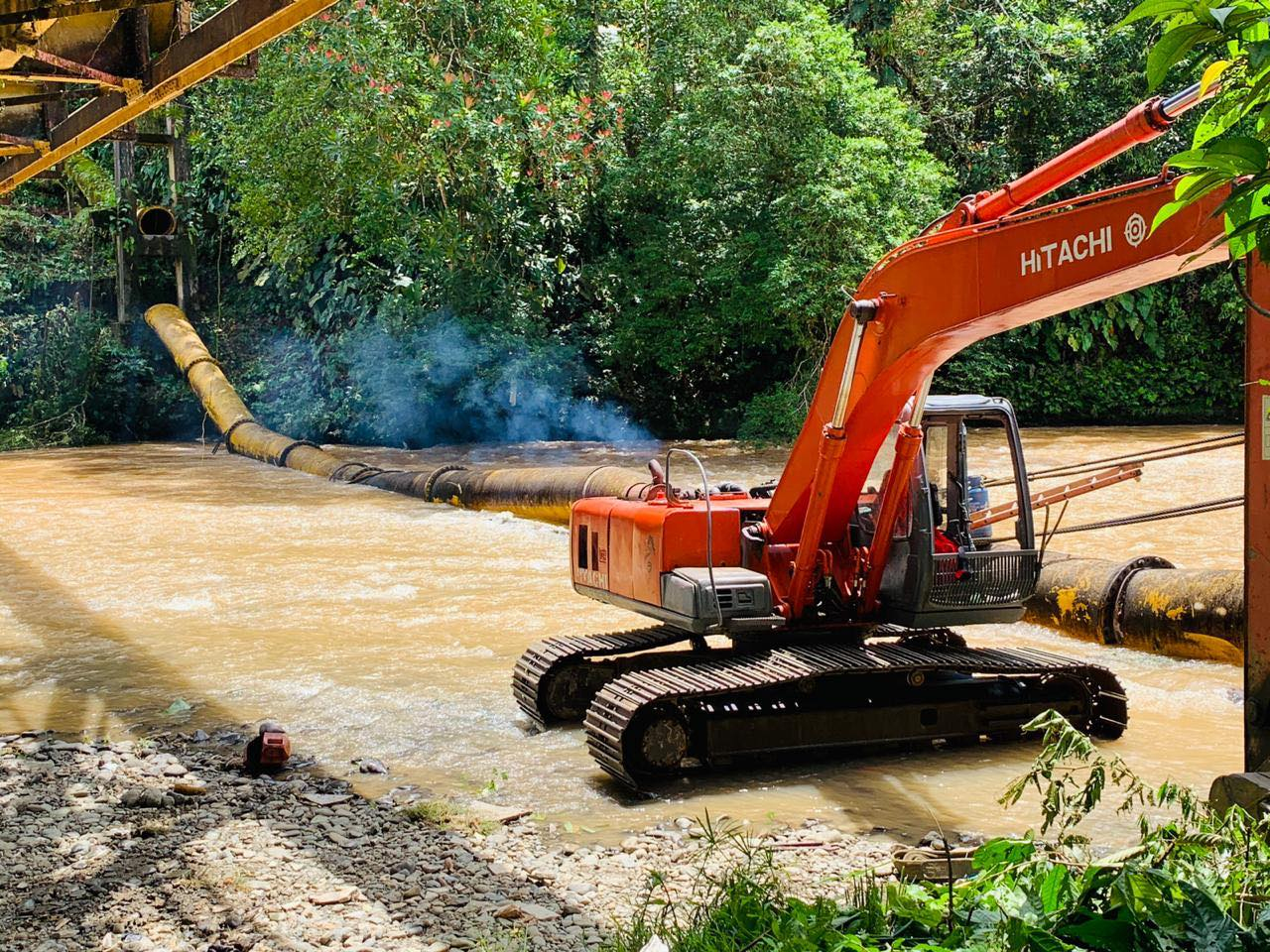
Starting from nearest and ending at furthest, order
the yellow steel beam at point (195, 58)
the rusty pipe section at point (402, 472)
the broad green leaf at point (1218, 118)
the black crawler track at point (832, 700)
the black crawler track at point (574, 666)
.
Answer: the broad green leaf at point (1218, 118) → the yellow steel beam at point (195, 58) → the black crawler track at point (832, 700) → the black crawler track at point (574, 666) → the rusty pipe section at point (402, 472)

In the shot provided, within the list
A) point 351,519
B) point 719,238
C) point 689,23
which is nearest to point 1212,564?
point 351,519

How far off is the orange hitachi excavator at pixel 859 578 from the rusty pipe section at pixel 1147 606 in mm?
2127

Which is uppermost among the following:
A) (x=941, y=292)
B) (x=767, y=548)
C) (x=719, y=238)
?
(x=719, y=238)

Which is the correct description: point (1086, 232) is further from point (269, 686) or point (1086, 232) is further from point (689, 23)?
point (689, 23)

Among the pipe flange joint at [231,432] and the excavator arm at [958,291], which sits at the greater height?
the excavator arm at [958,291]

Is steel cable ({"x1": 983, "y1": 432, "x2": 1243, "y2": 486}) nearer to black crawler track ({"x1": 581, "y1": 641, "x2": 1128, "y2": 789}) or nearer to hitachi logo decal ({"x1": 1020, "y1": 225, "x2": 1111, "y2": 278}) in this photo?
black crawler track ({"x1": 581, "y1": 641, "x2": 1128, "y2": 789})

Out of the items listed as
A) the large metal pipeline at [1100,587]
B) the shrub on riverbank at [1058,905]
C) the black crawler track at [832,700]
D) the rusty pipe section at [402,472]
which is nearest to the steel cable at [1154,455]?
the large metal pipeline at [1100,587]

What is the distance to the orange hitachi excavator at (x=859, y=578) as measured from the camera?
6770 mm

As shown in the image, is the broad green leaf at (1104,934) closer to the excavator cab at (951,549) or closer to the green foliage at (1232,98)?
the green foliage at (1232,98)

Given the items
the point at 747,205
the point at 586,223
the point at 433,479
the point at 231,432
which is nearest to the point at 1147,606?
the point at 433,479

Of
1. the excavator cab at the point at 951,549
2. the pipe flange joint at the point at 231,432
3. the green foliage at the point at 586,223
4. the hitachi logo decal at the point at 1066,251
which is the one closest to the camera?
the hitachi logo decal at the point at 1066,251

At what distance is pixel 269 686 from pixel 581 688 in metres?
2.30

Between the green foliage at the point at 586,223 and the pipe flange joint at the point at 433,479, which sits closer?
the pipe flange joint at the point at 433,479

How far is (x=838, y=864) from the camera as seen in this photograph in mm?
5527
